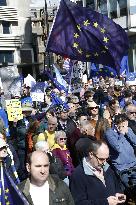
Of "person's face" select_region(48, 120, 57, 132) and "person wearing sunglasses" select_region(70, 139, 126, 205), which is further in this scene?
"person's face" select_region(48, 120, 57, 132)

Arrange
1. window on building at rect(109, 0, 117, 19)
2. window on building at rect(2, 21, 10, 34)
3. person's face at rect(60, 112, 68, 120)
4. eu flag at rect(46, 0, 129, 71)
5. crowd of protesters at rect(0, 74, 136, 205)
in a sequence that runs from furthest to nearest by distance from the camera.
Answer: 1. window on building at rect(2, 21, 10, 34)
2. window on building at rect(109, 0, 117, 19)
3. eu flag at rect(46, 0, 129, 71)
4. person's face at rect(60, 112, 68, 120)
5. crowd of protesters at rect(0, 74, 136, 205)

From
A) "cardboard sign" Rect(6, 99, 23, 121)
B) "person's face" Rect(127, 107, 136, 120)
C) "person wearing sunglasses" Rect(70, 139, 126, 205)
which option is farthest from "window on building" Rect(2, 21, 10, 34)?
"person wearing sunglasses" Rect(70, 139, 126, 205)

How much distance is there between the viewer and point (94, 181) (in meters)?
5.33

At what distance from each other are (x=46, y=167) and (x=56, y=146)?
3.07 metres

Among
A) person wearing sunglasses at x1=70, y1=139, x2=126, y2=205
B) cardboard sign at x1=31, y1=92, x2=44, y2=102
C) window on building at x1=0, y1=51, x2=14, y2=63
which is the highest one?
person wearing sunglasses at x1=70, y1=139, x2=126, y2=205

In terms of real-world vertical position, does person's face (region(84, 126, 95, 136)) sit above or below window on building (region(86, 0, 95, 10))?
below

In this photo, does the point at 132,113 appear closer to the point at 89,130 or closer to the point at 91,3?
the point at 89,130

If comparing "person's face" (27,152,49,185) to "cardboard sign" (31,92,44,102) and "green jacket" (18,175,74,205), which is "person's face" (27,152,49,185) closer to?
"green jacket" (18,175,74,205)

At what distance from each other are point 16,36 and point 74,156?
3553cm

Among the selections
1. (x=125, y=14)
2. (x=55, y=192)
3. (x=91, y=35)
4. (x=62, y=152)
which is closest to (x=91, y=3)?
(x=125, y=14)

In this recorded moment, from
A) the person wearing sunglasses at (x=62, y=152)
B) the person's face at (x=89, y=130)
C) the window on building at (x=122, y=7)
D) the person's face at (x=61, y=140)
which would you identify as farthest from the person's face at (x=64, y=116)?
the window on building at (x=122, y=7)

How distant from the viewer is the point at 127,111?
946 centimetres

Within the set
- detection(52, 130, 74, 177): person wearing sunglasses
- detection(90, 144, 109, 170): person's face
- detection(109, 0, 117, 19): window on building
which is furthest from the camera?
detection(109, 0, 117, 19): window on building

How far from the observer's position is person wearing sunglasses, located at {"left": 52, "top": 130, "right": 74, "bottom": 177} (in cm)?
756
